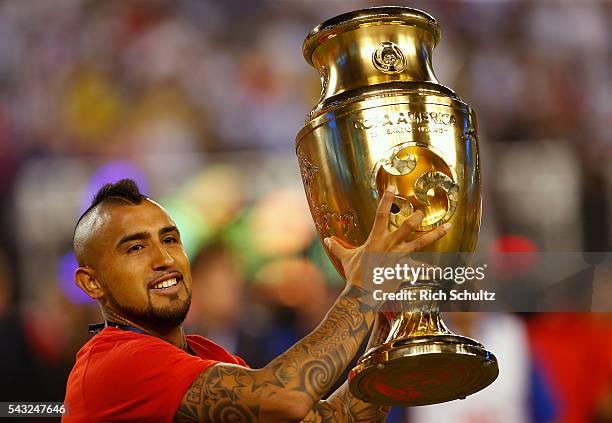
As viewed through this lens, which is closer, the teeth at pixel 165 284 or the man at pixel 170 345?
the man at pixel 170 345

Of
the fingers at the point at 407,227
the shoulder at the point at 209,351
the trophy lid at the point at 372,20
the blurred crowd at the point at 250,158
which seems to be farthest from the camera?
the blurred crowd at the point at 250,158

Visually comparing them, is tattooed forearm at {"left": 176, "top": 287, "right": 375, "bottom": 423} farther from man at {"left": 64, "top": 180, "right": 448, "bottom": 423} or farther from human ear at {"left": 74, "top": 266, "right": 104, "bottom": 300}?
human ear at {"left": 74, "top": 266, "right": 104, "bottom": 300}

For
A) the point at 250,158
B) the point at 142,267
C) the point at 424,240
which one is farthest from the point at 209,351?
the point at 250,158

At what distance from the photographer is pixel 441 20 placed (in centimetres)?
539

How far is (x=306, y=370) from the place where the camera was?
203 cm

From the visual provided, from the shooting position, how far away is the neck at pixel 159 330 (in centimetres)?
236

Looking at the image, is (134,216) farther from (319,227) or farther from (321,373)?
(321,373)

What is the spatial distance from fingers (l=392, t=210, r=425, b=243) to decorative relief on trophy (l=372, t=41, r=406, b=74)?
38 centimetres

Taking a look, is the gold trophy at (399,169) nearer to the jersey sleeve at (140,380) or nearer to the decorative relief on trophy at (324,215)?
the decorative relief on trophy at (324,215)

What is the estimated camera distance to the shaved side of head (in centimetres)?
242

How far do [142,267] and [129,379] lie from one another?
11.6 inches

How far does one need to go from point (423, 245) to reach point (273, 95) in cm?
340

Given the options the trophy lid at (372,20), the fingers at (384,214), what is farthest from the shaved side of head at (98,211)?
the fingers at (384,214)

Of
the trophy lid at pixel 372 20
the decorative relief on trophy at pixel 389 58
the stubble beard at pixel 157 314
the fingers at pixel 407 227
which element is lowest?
the stubble beard at pixel 157 314
